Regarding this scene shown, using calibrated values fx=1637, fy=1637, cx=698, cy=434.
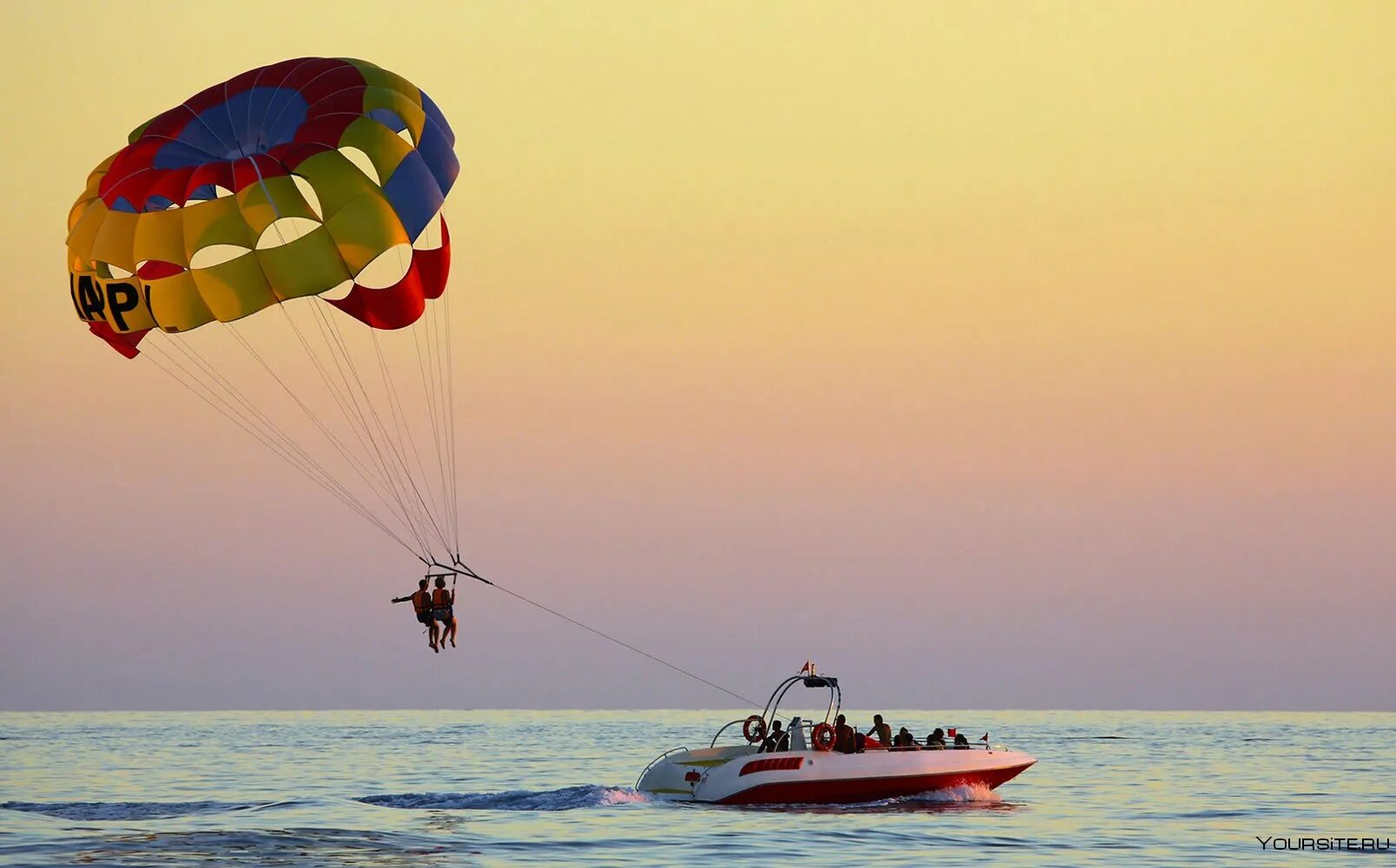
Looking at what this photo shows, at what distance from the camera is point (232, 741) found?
76.6 meters

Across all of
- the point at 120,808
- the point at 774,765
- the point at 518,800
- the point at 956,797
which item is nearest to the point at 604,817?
the point at 774,765

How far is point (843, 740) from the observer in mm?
32000

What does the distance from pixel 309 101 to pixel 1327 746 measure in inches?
2300

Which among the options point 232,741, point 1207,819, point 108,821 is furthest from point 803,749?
point 232,741

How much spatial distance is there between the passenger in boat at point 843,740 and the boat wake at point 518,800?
164 inches

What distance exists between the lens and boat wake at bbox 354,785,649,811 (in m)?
33.0

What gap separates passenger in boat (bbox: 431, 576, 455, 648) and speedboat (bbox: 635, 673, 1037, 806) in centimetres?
733

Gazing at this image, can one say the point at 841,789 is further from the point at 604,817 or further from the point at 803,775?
the point at 604,817

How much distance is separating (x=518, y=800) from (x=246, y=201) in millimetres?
14826

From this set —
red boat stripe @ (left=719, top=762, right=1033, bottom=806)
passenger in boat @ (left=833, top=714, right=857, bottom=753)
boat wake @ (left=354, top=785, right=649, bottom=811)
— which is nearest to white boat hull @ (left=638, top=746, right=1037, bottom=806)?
red boat stripe @ (left=719, top=762, right=1033, bottom=806)

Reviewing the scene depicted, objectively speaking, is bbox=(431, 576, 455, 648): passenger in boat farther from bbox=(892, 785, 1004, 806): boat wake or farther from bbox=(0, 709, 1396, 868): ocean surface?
bbox=(892, 785, 1004, 806): boat wake

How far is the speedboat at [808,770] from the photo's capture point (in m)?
31.2

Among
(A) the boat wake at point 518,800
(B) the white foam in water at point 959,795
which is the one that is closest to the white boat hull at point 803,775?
(B) the white foam in water at point 959,795

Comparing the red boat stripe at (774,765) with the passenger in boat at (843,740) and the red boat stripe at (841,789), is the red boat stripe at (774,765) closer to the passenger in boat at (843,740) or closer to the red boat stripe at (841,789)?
the red boat stripe at (841,789)
